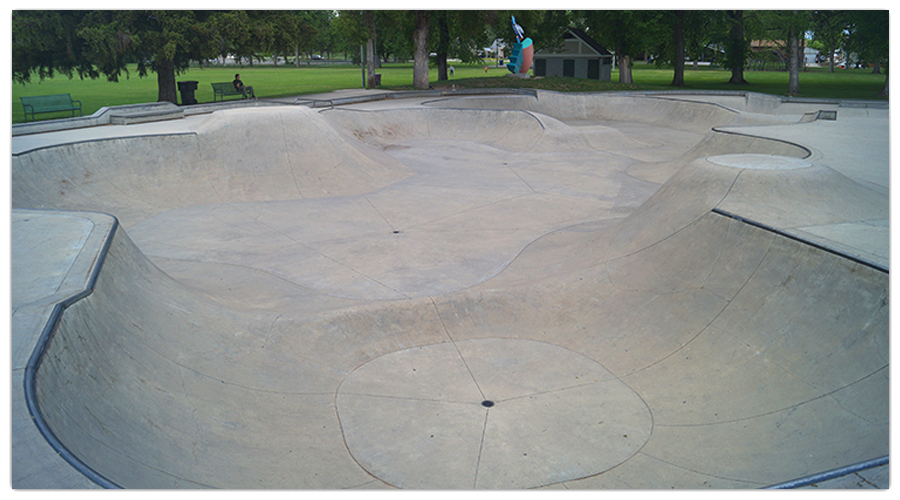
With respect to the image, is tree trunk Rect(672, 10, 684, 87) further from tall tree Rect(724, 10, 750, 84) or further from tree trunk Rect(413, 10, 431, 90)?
tree trunk Rect(413, 10, 431, 90)

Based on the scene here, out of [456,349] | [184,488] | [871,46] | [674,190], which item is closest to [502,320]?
[456,349]

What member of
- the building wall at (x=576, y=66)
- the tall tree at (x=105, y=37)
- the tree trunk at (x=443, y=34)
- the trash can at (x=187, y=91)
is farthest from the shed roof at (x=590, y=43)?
the tall tree at (x=105, y=37)

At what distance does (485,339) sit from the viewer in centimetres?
784

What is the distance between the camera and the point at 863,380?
5.39 metres

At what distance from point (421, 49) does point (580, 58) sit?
64.9ft

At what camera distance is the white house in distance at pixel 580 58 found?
4775 cm

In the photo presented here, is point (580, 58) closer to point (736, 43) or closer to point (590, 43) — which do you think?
point (590, 43)

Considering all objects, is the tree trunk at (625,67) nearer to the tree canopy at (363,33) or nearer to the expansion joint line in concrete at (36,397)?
the tree canopy at (363,33)

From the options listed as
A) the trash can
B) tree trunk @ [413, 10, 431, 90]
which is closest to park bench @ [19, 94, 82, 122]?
the trash can

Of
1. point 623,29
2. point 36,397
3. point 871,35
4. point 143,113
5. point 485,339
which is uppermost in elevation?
point 623,29

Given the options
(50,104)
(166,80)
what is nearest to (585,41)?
(166,80)

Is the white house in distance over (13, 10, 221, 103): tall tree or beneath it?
over

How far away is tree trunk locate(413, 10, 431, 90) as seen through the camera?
32.9 m

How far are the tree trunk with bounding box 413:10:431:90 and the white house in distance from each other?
17.6 m
